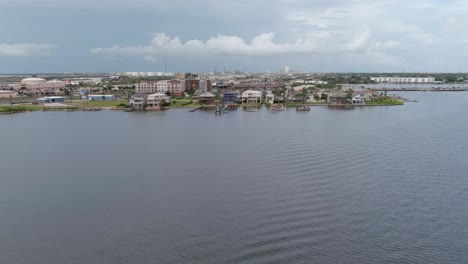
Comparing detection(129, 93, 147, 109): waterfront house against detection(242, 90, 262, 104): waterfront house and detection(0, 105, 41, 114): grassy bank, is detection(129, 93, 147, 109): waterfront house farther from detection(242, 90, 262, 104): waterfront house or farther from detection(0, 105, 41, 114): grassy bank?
detection(242, 90, 262, 104): waterfront house

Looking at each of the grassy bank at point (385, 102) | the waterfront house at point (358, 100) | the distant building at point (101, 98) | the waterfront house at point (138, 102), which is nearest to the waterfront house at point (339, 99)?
the waterfront house at point (358, 100)

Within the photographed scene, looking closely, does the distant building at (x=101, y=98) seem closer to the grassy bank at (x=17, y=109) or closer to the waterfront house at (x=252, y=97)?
the grassy bank at (x=17, y=109)

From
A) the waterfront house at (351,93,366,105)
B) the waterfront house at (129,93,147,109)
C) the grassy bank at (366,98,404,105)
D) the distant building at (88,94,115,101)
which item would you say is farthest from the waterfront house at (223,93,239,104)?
the distant building at (88,94,115,101)

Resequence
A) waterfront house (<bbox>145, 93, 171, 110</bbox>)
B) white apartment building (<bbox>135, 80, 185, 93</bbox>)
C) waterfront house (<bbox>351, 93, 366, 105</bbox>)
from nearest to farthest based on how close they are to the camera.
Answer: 1. waterfront house (<bbox>145, 93, 171, 110</bbox>)
2. waterfront house (<bbox>351, 93, 366, 105</bbox>)
3. white apartment building (<bbox>135, 80, 185, 93</bbox>)

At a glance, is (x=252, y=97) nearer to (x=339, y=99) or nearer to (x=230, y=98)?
(x=230, y=98)

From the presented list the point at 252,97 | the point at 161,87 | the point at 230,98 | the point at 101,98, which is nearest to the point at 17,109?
the point at 101,98
